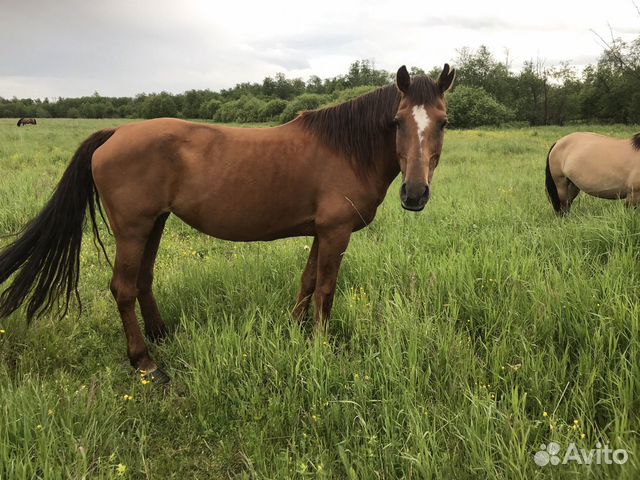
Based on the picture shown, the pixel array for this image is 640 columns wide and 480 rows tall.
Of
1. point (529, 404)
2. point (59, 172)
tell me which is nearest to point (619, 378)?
point (529, 404)

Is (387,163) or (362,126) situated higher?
(362,126)

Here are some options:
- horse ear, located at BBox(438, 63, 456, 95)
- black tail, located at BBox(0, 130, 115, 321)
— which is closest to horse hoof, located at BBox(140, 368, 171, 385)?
black tail, located at BBox(0, 130, 115, 321)

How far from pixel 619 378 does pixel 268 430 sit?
191cm

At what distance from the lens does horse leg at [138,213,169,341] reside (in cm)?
315

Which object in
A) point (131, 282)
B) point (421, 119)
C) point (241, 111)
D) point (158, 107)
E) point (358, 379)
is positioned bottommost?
point (358, 379)

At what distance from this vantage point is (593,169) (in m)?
5.62

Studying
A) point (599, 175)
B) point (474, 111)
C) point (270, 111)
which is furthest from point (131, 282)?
point (270, 111)

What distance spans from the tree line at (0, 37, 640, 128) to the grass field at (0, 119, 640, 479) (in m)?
20.4

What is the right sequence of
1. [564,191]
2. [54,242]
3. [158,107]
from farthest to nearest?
[158,107] → [564,191] → [54,242]

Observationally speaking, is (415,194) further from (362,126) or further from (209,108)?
(209,108)

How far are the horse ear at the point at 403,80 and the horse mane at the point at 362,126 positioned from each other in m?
0.22

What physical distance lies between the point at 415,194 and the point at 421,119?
0.52 m

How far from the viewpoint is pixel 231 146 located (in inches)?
113

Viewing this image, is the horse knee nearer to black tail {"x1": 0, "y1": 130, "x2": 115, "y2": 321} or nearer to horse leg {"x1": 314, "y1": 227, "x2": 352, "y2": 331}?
black tail {"x1": 0, "y1": 130, "x2": 115, "y2": 321}
